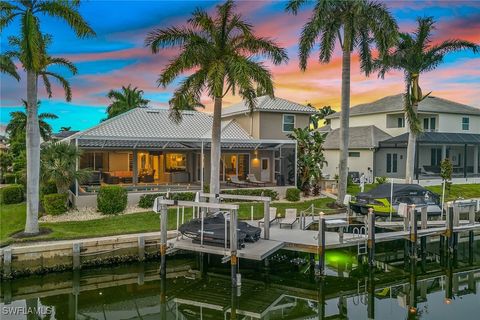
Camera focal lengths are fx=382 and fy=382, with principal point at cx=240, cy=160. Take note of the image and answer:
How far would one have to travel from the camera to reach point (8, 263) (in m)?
12.2

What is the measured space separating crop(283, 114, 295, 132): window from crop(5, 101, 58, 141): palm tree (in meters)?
22.5

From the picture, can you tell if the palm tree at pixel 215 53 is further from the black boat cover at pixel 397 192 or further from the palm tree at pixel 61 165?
the black boat cover at pixel 397 192

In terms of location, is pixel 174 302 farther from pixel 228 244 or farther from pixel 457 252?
pixel 457 252

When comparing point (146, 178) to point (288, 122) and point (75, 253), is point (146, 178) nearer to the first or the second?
point (288, 122)

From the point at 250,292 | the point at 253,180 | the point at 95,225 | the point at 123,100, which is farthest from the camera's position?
the point at 123,100

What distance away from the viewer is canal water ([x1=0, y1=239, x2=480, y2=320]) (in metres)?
11.1

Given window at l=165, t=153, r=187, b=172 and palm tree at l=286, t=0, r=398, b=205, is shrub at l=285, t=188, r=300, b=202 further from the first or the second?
window at l=165, t=153, r=187, b=172

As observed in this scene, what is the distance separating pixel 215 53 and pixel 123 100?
36753 millimetres

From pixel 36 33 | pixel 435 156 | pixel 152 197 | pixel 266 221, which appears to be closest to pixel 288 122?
pixel 152 197

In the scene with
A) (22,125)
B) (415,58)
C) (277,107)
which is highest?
Answer: (415,58)

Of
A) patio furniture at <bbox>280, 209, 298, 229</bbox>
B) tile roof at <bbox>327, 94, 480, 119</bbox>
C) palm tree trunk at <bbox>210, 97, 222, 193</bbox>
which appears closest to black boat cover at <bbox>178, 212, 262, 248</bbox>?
patio furniture at <bbox>280, 209, 298, 229</bbox>

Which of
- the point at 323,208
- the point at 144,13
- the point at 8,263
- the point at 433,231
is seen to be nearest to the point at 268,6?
the point at 144,13

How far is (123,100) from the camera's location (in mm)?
50656

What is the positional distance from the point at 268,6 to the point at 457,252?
1626cm
